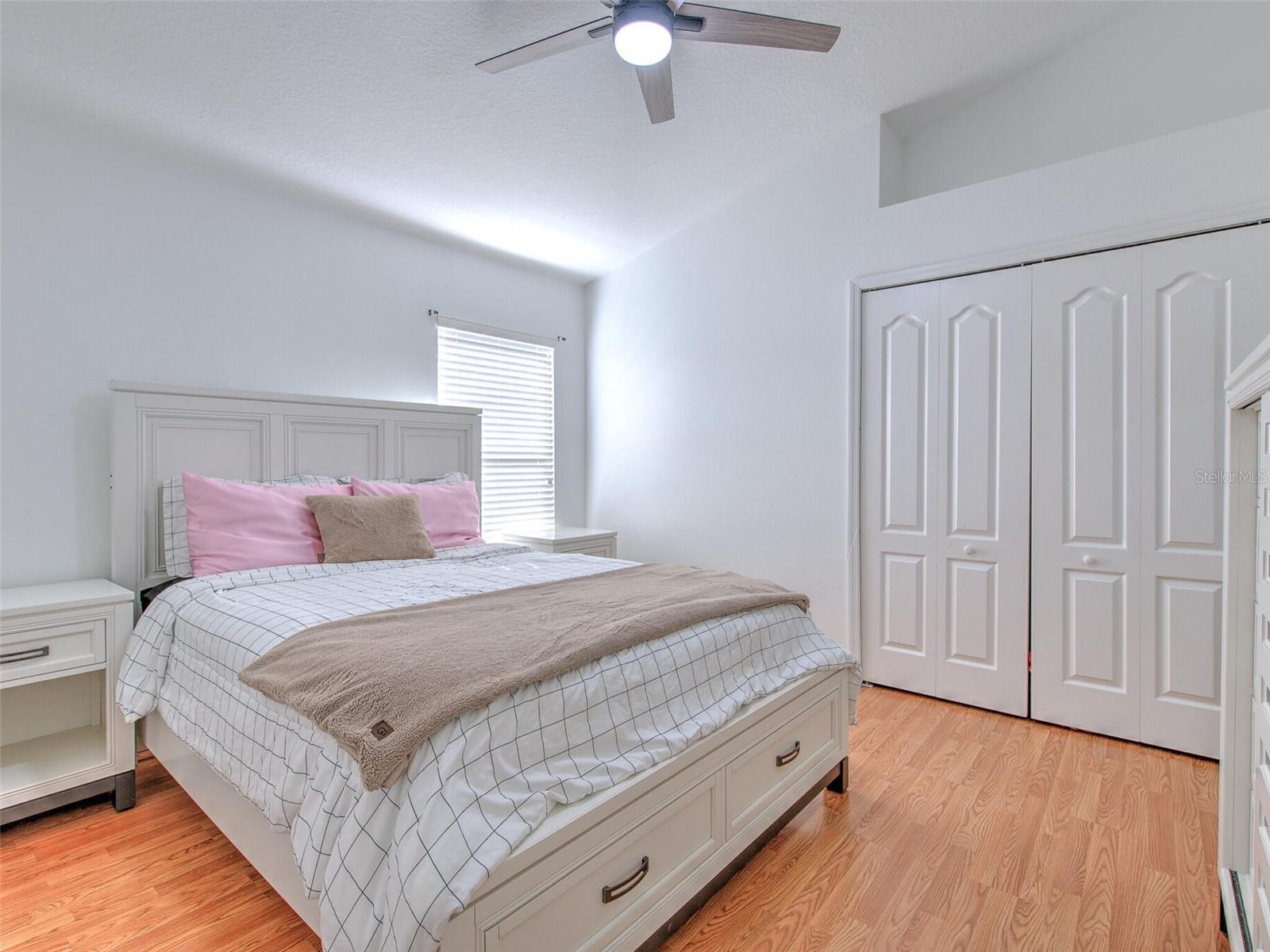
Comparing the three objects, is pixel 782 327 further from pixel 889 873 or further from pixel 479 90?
pixel 889 873

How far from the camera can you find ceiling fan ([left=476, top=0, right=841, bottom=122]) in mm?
1730

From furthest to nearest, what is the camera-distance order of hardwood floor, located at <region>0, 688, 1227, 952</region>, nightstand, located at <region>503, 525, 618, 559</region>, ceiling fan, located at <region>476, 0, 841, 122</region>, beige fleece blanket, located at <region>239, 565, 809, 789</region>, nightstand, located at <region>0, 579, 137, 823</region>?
nightstand, located at <region>503, 525, 618, 559</region>, nightstand, located at <region>0, 579, 137, 823</region>, ceiling fan, located at <region>476, 0, 841, 122</region>, hardwood floor, located at <region>0, 688, 1227, 952</region>, beige fleece blanket, located at <region>239, 565, 809, 789</region>

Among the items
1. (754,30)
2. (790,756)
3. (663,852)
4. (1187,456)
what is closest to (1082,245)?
(1187,456)

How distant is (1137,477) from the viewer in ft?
8.36

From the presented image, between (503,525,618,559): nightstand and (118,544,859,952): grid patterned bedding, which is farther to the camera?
(503,525,618,559): nightstand

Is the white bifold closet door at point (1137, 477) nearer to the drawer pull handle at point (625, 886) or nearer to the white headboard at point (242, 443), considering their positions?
the drawer pull handle at point (625, 886)

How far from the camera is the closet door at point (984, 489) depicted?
2.82 meters

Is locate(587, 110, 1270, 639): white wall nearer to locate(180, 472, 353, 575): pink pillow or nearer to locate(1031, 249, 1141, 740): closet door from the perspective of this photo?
locate(1031, 249, 1141, 740): closet door

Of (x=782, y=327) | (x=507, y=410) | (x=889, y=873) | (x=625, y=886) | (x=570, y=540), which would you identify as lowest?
(x=889, y=873)

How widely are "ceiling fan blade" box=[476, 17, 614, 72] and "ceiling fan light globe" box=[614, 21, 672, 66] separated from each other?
0.05 metres

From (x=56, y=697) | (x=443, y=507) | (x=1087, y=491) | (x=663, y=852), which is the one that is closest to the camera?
(x=663, y=852)

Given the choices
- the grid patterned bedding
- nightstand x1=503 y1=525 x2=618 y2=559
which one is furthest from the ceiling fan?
nightstand x1=503 y1=525 x2=618 y2=559

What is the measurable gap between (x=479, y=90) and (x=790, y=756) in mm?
2654

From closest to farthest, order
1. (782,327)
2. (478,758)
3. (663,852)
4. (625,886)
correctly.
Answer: (478,758) < (625,886) < (663,852) < (782,327)
